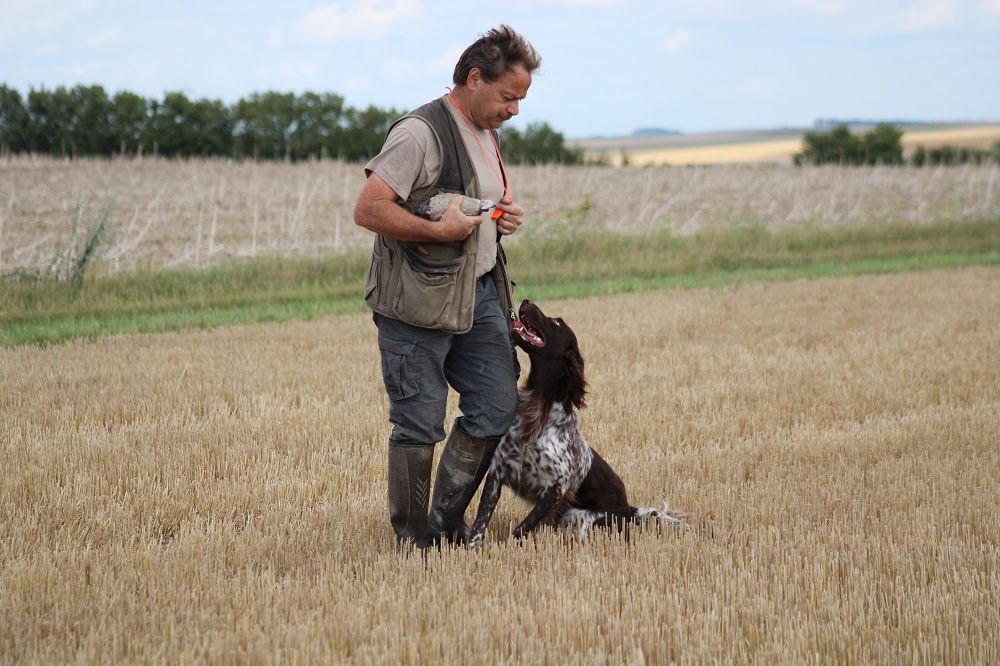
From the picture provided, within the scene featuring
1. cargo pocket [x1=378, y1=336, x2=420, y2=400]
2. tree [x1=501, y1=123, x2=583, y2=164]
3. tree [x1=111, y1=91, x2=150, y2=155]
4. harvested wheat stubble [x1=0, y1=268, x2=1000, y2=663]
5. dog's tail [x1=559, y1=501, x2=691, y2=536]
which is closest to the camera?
harvested wheat stubble [x1=0, y1=268, x2=1000, y2=663]

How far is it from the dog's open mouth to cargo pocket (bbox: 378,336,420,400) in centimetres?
53

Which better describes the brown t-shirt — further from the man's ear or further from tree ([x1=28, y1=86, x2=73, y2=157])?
tree ([x1=28, y1=86, x2=73, y2=157])

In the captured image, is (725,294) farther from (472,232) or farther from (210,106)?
(210,106)

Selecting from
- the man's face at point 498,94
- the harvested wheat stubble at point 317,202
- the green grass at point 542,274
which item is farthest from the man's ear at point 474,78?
the harvested wheat stubble at point 317,202

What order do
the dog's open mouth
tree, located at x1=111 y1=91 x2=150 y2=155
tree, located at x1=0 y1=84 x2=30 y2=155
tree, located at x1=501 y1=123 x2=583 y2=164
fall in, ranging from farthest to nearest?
tree, located at x1=501 y1=123 x2=583 y2=164, tree, located at x1=111 y1=91 x2=150 y2=155, tree, located at x1=0 y1=84 x2=30 y2=155, the dog's open mouth

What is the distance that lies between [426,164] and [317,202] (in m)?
24.1

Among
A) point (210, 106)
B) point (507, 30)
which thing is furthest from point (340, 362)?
point (210, 106)

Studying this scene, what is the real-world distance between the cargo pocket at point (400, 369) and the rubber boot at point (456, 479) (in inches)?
14.7

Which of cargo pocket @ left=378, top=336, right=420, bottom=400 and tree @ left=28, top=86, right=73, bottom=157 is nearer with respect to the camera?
cargo pocket @ left=378, top=336, right=420, bottom=400

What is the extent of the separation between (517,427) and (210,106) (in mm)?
45181

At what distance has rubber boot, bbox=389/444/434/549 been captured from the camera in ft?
16.4

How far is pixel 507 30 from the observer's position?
4.56 metres

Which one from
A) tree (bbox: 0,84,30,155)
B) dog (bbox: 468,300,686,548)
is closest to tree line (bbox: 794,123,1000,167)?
tree (bbox: 0,84,30,155)

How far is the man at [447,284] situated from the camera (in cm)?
455
